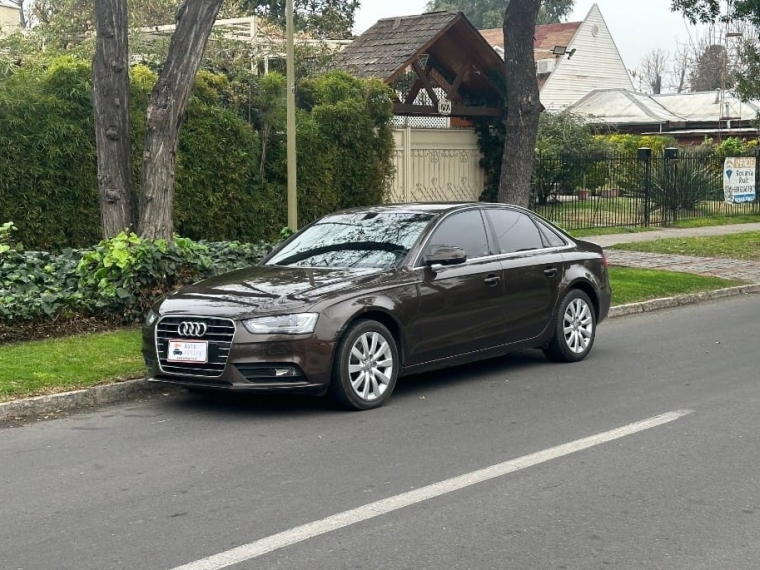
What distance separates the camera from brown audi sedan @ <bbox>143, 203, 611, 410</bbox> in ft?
26.2

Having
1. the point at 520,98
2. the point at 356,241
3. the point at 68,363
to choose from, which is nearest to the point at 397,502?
the point at 356,241

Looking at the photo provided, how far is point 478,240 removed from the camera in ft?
31.6

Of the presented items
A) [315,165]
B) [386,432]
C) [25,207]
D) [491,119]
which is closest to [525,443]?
[386,432]

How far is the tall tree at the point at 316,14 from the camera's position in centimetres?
3816

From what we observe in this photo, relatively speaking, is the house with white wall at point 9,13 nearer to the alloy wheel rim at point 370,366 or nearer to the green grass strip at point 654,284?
the green grass strip at point 654,284

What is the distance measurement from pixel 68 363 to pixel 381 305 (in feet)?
9.54

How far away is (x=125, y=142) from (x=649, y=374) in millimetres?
6454

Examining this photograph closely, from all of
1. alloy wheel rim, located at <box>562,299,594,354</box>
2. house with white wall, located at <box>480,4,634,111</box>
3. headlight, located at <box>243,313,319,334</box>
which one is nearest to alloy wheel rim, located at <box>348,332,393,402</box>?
headlight, located at <box>243,313,319,334</box>

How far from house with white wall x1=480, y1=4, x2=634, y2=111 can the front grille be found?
146ft

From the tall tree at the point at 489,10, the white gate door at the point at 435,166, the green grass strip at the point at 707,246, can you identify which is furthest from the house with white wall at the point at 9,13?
the tall tree at the point at 489,10

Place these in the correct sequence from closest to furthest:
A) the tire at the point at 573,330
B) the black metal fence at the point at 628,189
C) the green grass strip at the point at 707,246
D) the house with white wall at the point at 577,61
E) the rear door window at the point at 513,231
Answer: the rear door window at the point at 513,231 → the tire at the point at 573,330 → the green grass strip at the point at 707,246 → the black metal fence at the point at 628,189 → the house with white wall at the point at 577,61

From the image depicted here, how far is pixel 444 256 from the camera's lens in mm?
8828

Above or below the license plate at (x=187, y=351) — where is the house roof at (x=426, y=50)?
above

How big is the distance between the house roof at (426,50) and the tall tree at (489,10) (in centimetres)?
5769
